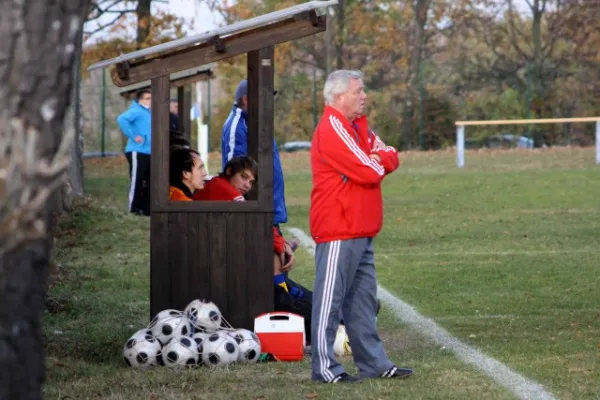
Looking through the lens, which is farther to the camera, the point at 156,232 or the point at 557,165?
the point at 557,165

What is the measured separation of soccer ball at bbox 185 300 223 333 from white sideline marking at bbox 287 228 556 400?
5.19 ft

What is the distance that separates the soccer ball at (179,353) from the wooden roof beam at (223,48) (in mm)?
1928

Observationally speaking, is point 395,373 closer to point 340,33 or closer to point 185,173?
point 185,173

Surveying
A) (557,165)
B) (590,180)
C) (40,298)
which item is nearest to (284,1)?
(557,165)

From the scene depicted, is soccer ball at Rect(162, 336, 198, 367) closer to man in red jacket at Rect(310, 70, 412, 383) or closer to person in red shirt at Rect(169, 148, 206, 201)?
man in red jacket at Rect(310, 70, 412, 383)

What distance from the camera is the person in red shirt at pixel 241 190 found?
9.03m

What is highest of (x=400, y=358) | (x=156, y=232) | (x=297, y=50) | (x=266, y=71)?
(x=297, y=50)

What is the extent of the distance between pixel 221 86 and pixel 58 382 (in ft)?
148

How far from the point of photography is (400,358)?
8.22 m

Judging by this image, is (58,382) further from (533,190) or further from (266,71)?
(533,190)

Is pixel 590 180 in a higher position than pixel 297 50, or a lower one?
lower

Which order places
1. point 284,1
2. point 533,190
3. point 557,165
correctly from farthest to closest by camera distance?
1. point 284,1
2. point 557,165
3. point 533,190

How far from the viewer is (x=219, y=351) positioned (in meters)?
7.99

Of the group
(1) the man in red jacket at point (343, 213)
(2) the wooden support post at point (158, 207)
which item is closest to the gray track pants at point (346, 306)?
(1) the man in red jacket at point (343, 213)
